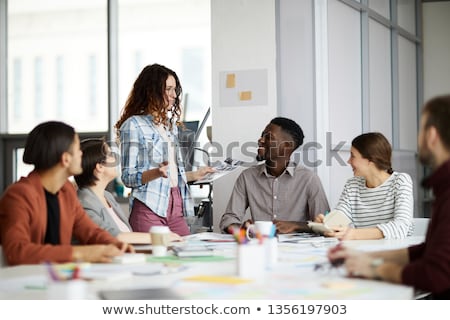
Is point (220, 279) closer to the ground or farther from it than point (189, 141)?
closer to the ground

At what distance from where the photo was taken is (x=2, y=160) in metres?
5.75

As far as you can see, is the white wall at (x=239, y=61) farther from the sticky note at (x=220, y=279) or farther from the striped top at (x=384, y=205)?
the sticky note at (x=220, y=279)

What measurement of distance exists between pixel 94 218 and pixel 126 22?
12.5 feet

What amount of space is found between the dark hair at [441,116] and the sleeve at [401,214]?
1.17 m

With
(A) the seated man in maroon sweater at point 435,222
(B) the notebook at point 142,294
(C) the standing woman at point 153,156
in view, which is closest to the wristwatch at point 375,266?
(A) the seated man in maroon sweater at point 435,222

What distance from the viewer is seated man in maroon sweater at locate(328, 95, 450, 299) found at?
1.50 meters

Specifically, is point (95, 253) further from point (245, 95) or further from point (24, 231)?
point (245, 95)

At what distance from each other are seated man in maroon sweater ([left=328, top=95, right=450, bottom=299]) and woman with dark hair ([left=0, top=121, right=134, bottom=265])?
0.84 metres

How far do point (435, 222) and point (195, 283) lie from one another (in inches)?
24.0

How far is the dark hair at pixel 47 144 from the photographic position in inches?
78.4

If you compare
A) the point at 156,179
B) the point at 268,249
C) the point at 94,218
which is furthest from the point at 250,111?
the point at 268,249

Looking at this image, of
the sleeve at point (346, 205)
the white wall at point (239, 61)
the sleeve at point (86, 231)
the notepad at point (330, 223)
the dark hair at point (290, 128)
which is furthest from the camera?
the white wall at point (239, 61)

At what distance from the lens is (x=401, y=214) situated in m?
2.73

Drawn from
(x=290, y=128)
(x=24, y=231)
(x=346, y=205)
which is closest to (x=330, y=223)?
(x=346, y=205)
